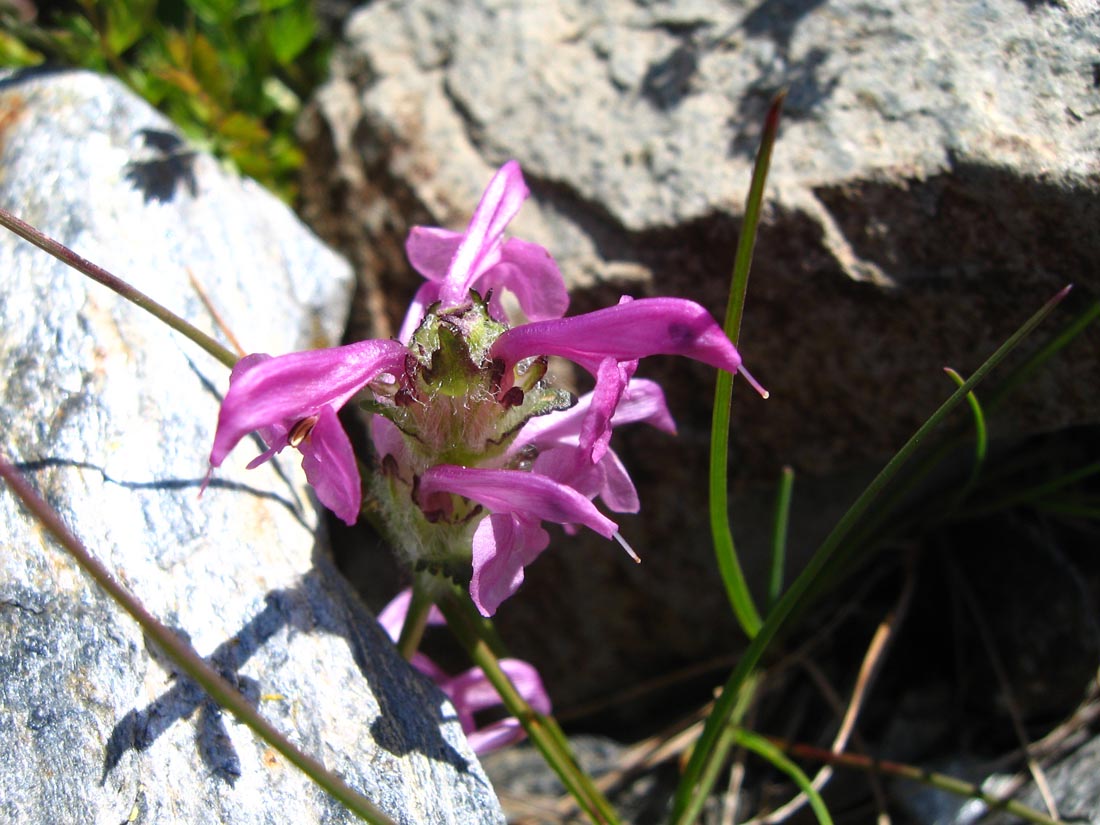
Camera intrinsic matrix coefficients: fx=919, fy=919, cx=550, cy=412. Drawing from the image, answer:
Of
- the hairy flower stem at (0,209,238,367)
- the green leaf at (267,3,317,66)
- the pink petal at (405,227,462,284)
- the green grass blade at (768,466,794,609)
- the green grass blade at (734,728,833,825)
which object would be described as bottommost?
the green grass blade at (734,728,833,825)

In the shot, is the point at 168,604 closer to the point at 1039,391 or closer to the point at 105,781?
the point at 105,781

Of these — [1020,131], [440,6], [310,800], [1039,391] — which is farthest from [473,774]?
[440,6]

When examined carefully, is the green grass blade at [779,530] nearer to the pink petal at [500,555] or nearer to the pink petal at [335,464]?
the pink petal at [500,555]

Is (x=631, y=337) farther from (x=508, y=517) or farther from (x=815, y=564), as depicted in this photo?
(x=815, y=564)

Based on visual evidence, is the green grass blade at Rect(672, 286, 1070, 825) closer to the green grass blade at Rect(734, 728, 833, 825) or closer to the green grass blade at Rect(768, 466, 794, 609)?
the green grass blade at Rect(734, 728, 833, 825)

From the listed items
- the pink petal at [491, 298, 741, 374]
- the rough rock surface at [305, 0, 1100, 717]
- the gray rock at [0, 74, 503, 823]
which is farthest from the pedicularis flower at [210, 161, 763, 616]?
the rough rock surface at [305, 0, 1100, 717]

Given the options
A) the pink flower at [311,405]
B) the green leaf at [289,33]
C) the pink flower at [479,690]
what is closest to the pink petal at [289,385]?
the pink flower at [311,405]

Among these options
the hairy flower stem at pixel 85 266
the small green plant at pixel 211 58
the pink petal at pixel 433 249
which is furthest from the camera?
the small green plant at pixel 211 58
